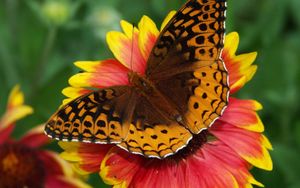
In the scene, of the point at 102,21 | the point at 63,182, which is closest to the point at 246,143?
the point at 63,182

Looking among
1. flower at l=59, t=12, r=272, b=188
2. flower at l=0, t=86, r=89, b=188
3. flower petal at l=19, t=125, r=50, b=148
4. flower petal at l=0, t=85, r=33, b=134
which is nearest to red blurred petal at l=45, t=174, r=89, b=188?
flower at l=0, t=86, r=89, b=188

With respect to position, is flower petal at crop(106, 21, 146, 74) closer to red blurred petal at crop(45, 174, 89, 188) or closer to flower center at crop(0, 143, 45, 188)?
red blurred petal at crop(45, 174, 89, 188)

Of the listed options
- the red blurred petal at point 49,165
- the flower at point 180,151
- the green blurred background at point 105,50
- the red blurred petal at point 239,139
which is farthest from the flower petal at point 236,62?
the red blurred petal at point 49,165

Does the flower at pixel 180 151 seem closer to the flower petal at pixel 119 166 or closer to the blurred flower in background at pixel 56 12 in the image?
the flower petal at pixel 119 166

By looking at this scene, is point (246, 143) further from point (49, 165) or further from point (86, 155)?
point (49, 165)

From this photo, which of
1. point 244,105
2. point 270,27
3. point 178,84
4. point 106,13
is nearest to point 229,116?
point 244,105

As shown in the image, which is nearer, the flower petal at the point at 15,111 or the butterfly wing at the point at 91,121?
the butterfly wing at the point at 91,121
